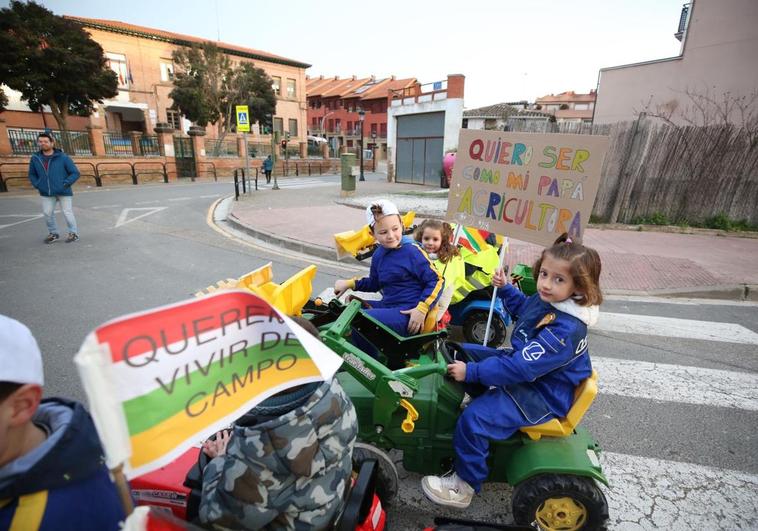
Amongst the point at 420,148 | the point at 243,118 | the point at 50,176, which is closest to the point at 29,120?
the point at 243,118

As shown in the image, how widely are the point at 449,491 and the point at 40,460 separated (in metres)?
1.91

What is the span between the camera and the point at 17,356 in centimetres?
97

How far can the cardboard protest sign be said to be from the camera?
3.16 meters

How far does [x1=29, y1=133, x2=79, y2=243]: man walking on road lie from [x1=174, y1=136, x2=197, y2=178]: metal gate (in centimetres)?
1913

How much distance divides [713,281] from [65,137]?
26953 millimetres

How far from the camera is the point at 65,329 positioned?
444cm

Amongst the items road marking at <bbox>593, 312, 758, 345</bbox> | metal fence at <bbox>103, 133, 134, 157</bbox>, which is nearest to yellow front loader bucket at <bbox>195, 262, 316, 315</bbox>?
road marking at <bbox>593, 312, 758, 345</bbox>

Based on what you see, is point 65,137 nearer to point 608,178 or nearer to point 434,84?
point 434,84

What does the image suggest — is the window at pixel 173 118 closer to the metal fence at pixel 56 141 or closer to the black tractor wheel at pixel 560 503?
the metal fence at pixel 56 141

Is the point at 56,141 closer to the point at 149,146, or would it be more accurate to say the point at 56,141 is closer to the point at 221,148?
the point at 149,146

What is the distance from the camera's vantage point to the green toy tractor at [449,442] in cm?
206

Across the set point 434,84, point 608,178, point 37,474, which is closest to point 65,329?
point 37,474

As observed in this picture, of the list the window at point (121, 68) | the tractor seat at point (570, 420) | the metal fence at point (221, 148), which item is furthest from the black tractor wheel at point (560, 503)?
the window at point (121, 68)

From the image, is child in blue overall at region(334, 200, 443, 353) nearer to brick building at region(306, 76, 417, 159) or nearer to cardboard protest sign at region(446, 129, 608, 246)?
cardboard protest sign at region(446, 129, 608, 246)
